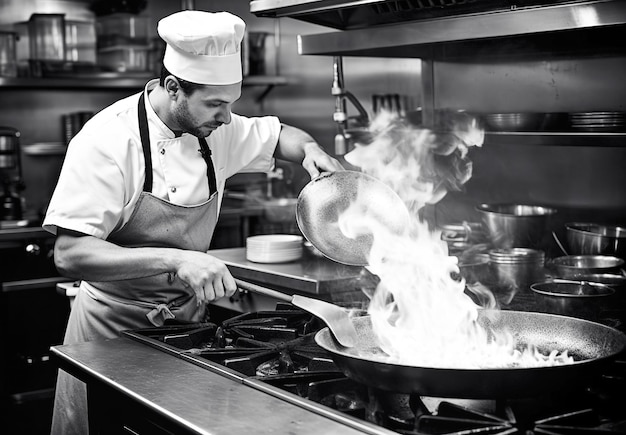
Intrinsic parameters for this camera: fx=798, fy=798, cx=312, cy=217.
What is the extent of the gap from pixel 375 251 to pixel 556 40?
136 centimetres

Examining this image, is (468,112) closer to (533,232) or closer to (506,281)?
(533,232)

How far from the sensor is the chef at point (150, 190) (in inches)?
87.4

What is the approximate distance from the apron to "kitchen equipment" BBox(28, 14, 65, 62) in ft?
8.19

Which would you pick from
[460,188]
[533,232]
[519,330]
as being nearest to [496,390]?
[519,330]

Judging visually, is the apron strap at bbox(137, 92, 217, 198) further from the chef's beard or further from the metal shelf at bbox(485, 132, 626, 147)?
the metal shelf at bbox(485, 132, 626, 147)

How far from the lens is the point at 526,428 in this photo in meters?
1.30

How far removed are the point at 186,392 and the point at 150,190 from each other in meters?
1.02

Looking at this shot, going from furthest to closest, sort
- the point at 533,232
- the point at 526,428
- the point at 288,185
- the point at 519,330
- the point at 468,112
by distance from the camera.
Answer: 1. the point at 288,185
2. the point at 468,112
3. the point at 533,232
4. the point at 519,330
5. the point at 526,428

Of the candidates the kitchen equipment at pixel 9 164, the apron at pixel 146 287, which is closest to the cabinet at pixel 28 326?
the kitchen equipment at pixel 9 164

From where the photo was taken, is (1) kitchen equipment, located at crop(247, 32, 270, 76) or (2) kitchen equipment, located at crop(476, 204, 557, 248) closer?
(2) kitchen equipment, located at crop(476, 204, 557, 248)

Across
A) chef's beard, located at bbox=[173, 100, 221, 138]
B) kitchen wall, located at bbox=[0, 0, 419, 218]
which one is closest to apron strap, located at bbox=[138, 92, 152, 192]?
chef's beard, located at bbox=[173, 100, 221, 138]

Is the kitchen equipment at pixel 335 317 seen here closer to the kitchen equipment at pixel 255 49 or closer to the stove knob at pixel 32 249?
the stove knob at pixel 32 249

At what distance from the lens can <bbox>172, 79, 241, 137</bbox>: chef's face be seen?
2.35 m

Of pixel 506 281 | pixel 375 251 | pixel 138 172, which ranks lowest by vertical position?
pixel 506 281
